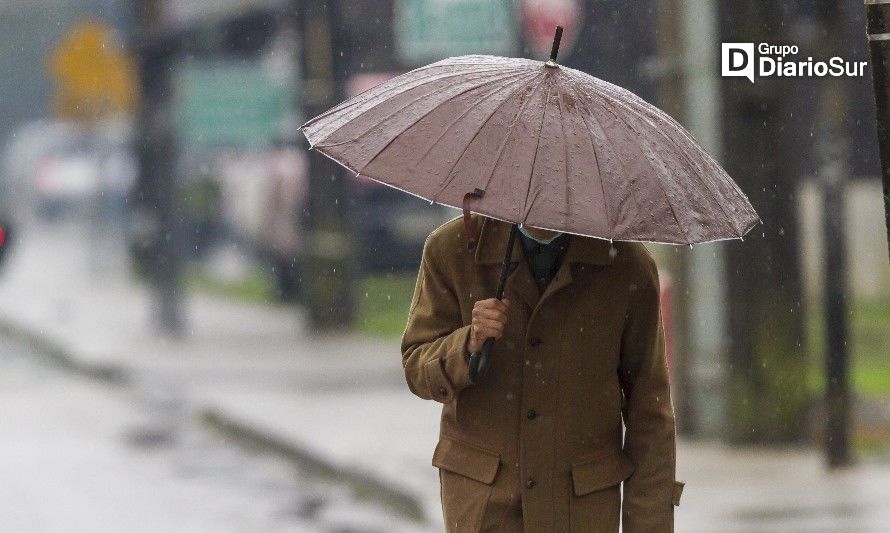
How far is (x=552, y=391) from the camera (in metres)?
3.83

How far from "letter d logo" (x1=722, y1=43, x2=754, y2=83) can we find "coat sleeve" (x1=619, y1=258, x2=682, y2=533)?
5.63 meters

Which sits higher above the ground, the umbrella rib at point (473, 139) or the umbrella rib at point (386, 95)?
the umbrella rib at point (386, 95)

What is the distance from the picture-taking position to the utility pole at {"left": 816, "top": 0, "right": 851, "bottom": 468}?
869 centimetres

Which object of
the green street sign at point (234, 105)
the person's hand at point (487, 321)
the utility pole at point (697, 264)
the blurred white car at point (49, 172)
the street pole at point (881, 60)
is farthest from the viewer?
the blurred white car at point (49, 172)

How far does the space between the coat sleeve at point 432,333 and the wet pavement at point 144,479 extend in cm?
432

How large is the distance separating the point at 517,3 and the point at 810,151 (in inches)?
93.4

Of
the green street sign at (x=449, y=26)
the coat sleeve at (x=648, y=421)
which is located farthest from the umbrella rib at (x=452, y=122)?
the green street sign at (x=449, y=26)

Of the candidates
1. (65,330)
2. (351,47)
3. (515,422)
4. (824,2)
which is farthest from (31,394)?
(515,422)

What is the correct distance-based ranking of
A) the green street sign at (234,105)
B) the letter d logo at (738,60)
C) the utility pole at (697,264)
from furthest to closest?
1. the green street sign at (234,105)
2. the utility pole at (697,264)
3. the letter d logo at (738,60)

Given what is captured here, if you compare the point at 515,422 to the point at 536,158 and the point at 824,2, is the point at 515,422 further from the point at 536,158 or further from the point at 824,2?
the point at 824,2

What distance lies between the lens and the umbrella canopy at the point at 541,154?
3.62 meters

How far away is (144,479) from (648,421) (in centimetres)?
610

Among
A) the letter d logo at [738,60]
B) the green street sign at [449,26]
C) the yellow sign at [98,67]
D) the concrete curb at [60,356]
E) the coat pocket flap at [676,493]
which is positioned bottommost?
the coat pocket flap at [676,493]

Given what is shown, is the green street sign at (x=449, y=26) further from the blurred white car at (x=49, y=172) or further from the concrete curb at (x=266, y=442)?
the blurred white car at (x=49, y=172)
